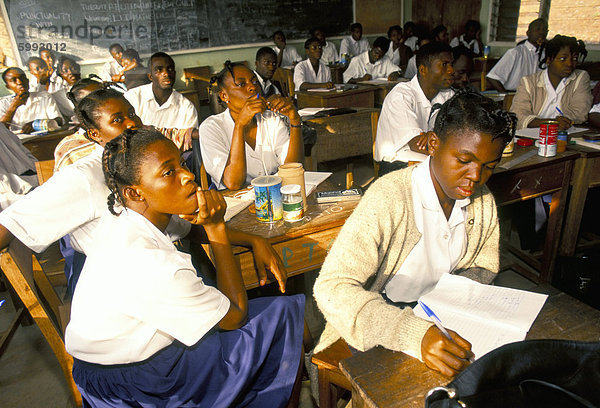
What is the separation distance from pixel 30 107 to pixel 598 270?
546cm

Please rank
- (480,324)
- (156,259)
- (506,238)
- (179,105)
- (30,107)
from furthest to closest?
(30,107) → (179,105) → (506,238) → (156,259) → (480,324)

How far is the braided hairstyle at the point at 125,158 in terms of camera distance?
3.96 feet

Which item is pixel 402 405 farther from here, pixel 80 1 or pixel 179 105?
pixel 80 1

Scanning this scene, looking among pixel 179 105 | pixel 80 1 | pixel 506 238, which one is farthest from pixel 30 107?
pixel 506 238

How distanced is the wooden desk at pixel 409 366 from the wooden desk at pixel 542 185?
1188mm

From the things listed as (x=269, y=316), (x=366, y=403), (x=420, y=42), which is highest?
(x=420, y=42)

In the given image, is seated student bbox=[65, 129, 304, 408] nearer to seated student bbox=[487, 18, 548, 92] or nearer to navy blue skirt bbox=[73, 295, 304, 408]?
navy blue skirt bbox=[73, 295, 304, 408]

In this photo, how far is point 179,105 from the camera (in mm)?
3742

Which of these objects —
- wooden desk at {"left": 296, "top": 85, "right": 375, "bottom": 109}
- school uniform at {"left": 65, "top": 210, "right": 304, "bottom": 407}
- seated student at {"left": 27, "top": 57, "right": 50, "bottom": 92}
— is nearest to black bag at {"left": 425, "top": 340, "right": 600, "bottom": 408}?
school uniform at {"left": 65, "top": 210, "right": 304, "bottom": 407}

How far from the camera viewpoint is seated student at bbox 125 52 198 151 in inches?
141

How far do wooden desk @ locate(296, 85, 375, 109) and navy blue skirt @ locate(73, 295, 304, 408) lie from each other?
3.61 meters

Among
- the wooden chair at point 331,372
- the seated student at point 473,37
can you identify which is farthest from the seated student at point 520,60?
the wooden chair at point 331,372

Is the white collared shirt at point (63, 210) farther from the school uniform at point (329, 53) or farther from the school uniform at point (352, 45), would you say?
the school uniform at point (352, 45)

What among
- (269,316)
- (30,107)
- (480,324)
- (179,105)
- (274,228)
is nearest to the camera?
(480,324)
